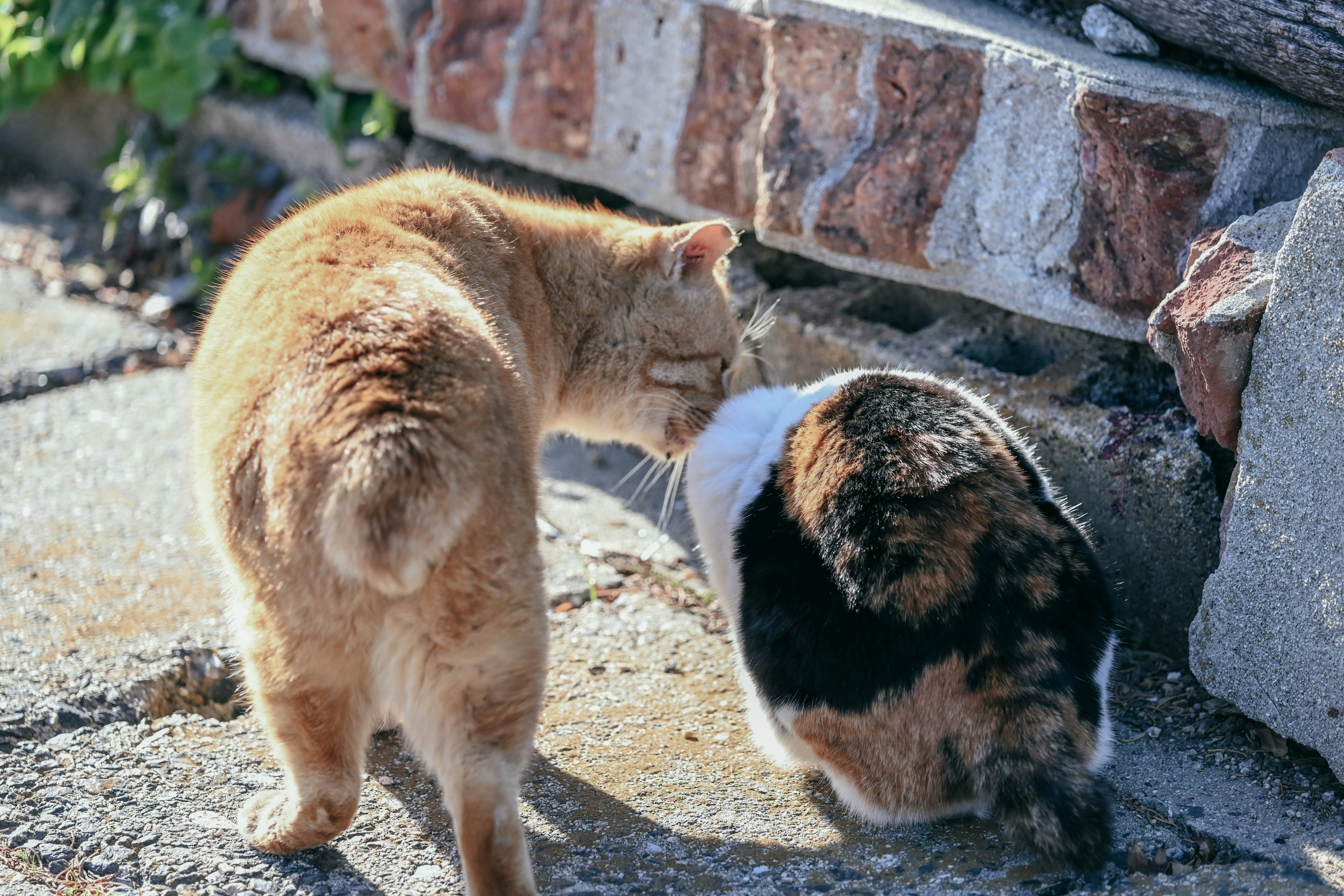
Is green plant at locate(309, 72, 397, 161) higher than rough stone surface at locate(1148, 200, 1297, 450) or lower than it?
lower

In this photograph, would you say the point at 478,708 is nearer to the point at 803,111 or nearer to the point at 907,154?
the point at 907,154

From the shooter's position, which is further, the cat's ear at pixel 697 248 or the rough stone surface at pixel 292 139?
the rough stone surface at pixel 292 139

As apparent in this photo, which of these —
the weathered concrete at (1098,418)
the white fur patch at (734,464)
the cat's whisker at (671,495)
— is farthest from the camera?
the cat's whisker at (671,495)

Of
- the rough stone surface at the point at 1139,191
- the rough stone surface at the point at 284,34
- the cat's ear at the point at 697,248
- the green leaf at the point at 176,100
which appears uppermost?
the rough stone surface at the point at 1139,191

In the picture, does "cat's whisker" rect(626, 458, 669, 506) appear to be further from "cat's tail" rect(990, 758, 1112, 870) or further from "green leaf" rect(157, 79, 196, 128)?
"green leaf" rect(157, 79, 196, 128)

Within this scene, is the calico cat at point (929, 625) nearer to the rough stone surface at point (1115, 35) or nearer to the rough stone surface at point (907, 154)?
the rough stone surface at point (907, 154)

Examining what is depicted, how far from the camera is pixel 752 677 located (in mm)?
2768

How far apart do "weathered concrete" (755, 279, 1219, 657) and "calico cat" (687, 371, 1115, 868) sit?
0.36m

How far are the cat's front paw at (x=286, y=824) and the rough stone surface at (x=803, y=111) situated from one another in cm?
217

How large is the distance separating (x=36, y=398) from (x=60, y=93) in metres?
2.67

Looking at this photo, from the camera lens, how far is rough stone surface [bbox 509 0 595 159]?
14.2 feet

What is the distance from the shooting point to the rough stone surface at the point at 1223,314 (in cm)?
268

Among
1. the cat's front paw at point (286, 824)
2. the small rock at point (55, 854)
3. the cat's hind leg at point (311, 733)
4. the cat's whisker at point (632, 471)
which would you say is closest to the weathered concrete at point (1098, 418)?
the cat's whisker at point (632, 471)

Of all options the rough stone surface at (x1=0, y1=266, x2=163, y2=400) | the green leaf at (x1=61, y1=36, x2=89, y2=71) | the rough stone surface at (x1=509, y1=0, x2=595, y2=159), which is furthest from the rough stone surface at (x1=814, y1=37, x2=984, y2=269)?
the green leaf at (x1=61, y1=36, x2=89, y2=71)
